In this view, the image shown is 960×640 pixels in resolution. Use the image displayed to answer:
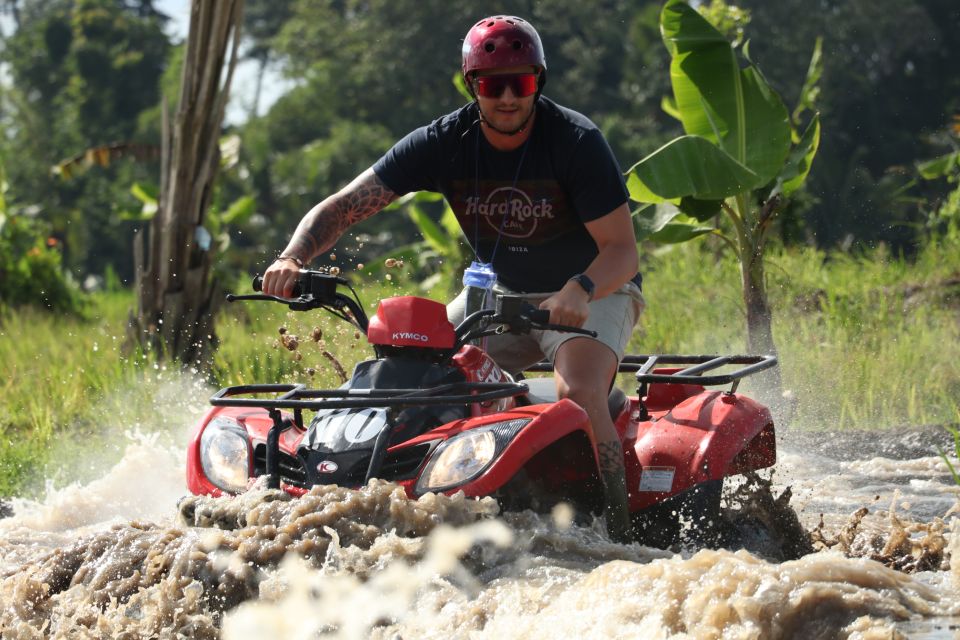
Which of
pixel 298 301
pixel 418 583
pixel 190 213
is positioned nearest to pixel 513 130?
pixel 298 301

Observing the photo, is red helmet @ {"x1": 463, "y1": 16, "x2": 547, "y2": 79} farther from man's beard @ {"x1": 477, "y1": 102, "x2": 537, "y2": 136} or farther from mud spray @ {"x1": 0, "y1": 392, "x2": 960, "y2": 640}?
mud spray @ {"x1": 0, "y1": 392, "x2": 960, "y2": 640}

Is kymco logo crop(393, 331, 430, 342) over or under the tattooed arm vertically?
under

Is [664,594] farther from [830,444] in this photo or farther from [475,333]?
[830,444]

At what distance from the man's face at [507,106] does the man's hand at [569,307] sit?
70 cm

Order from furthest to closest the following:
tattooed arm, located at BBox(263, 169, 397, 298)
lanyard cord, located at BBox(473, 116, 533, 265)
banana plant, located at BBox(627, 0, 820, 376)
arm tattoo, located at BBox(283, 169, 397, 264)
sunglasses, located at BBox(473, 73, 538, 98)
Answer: banana plant, located at BBox(627, 0, 820, 376)
arm tattoo, located at BBox(283, 169, 397, 264)
tattooed arm, located at BBox(263, 169, 397, 298)
lanyard cord, located at BBox(473, 116, 533, 265)
sunglasses, located at BBox(473, 73, 538, 98)

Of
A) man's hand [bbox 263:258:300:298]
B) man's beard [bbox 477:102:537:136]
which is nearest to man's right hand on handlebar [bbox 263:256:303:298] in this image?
man's hand [bbox 263:258:300:298]

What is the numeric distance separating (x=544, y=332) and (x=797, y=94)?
2463 cm

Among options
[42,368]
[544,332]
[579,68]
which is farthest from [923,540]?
[579,68]

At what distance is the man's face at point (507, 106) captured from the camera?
192 inches

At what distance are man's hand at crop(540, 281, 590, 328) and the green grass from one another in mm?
3281

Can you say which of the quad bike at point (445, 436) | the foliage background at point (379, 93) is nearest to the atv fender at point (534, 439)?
the quad bike at point (445, 436)

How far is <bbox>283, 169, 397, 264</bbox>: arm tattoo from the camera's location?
208 inches

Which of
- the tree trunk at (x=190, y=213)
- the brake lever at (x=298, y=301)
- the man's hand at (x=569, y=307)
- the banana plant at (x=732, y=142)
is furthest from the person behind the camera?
the tree trunk at (x=190, y=213)

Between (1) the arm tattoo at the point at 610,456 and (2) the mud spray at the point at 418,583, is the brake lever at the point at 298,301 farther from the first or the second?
(1) the arm tattoo at the point at 610,456
